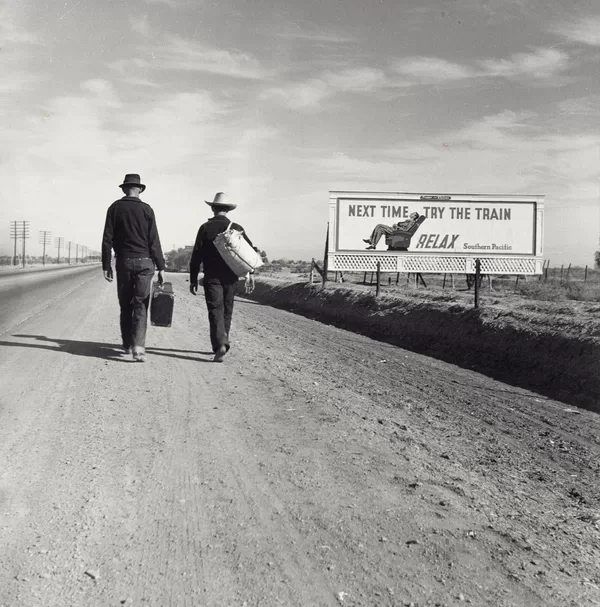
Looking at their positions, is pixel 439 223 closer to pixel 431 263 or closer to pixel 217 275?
pixel 431 263

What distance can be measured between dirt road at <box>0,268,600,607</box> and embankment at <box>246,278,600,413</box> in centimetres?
167

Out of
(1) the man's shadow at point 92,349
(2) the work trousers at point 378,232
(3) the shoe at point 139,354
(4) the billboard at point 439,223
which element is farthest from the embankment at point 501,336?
(4) the billboard at point 439,223

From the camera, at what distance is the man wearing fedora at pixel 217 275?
775 centimetres

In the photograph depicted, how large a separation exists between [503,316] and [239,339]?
17.2 ft

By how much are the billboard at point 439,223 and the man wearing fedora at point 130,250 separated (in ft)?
58.0

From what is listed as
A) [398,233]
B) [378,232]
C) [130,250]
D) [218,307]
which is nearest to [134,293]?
[130,250]

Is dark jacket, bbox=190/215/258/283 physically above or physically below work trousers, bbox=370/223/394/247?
below

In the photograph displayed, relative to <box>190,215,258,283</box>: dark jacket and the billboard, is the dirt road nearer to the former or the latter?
<box>190,215,258,283</box>: dark jacket

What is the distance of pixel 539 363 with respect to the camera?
31.9ft

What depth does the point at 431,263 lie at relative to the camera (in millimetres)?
25078

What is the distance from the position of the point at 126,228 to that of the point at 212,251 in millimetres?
1079

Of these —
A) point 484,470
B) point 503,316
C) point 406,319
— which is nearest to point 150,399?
point 484,470

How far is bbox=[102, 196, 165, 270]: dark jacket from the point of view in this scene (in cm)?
762

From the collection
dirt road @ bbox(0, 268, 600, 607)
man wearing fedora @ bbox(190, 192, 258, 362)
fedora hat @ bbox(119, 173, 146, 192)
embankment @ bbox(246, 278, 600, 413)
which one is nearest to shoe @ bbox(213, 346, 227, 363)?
man wearing fedora @ bbox(190, 192, 258, 362)
